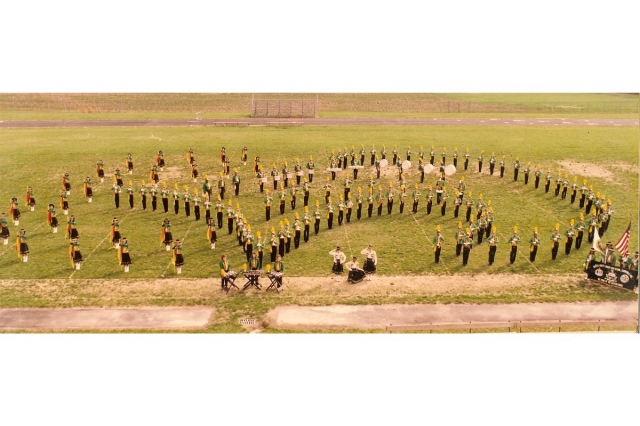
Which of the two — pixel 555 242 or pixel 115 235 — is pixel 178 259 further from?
pixel 555 242

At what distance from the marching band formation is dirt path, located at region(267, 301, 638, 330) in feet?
5.92

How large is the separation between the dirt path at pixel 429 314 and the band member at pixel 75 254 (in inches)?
293

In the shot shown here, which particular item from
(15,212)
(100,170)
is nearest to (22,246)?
(15,212)

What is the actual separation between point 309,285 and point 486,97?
5197 centimetres

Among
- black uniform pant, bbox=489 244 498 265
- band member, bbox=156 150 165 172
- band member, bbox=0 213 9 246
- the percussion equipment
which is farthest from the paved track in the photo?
black uniform pant, bbox=489 244 498 265

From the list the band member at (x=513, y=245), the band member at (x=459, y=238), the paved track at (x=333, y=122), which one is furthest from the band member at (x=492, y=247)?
the paved track at (x=333, y=122)

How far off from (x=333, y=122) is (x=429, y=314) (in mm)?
29103

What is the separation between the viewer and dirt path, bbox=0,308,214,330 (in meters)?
14.9

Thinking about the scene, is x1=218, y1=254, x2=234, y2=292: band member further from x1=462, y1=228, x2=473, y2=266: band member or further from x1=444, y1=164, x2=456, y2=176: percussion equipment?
x1=444, y1=164, x2=456, y2=176: percussion equipment

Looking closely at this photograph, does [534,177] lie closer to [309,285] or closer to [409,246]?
[409,246]

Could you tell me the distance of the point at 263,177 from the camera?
2683cm

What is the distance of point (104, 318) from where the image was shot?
1534cm

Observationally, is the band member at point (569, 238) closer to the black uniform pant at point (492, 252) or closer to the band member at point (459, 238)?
the black uniform pant at point (492, 252)

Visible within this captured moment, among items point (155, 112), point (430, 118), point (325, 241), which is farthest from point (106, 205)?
point (430, 118)
